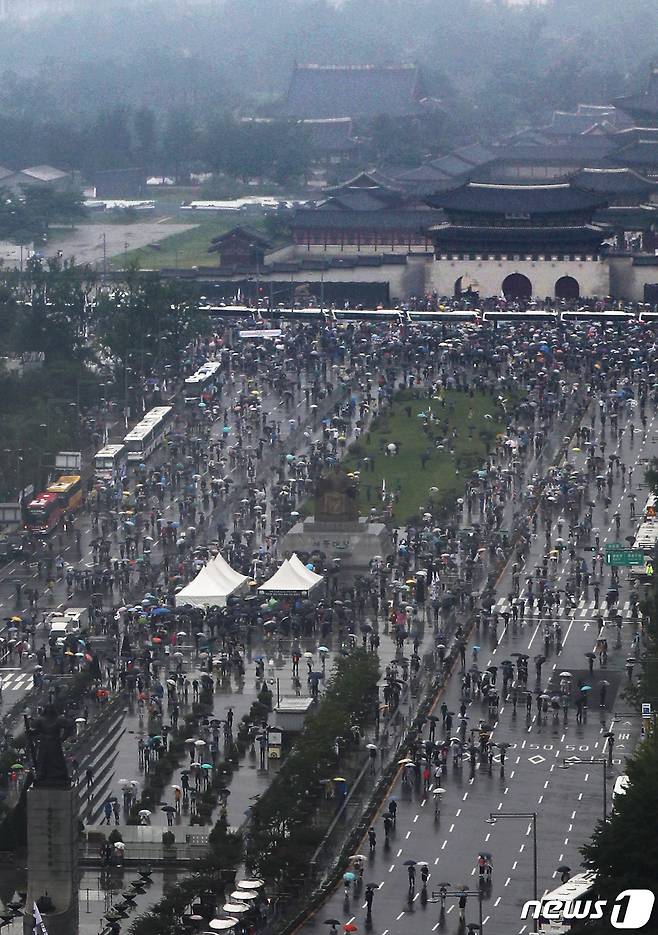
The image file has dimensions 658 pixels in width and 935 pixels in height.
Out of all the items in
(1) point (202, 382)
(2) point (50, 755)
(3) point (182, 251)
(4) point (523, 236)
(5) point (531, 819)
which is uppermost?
(4) point (523, 236)

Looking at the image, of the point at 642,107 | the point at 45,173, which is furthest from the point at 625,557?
the point at 642,107

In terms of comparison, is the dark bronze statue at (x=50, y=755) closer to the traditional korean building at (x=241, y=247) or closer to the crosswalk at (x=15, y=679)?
the crosswalk at (x=15, y=679)

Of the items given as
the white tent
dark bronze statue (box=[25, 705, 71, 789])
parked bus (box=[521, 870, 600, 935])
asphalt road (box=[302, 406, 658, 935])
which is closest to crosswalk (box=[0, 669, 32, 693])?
the white tent

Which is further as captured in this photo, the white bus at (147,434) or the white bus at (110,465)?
the white bus at (147,434)

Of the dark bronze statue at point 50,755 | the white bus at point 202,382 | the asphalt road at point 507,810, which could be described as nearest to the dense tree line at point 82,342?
the white bus at point 202,382

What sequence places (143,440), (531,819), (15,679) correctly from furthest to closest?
(143,440)
(15,679)
(531,819)

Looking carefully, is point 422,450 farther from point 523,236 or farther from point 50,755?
point 50,755

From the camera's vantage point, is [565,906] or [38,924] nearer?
[565,906]
